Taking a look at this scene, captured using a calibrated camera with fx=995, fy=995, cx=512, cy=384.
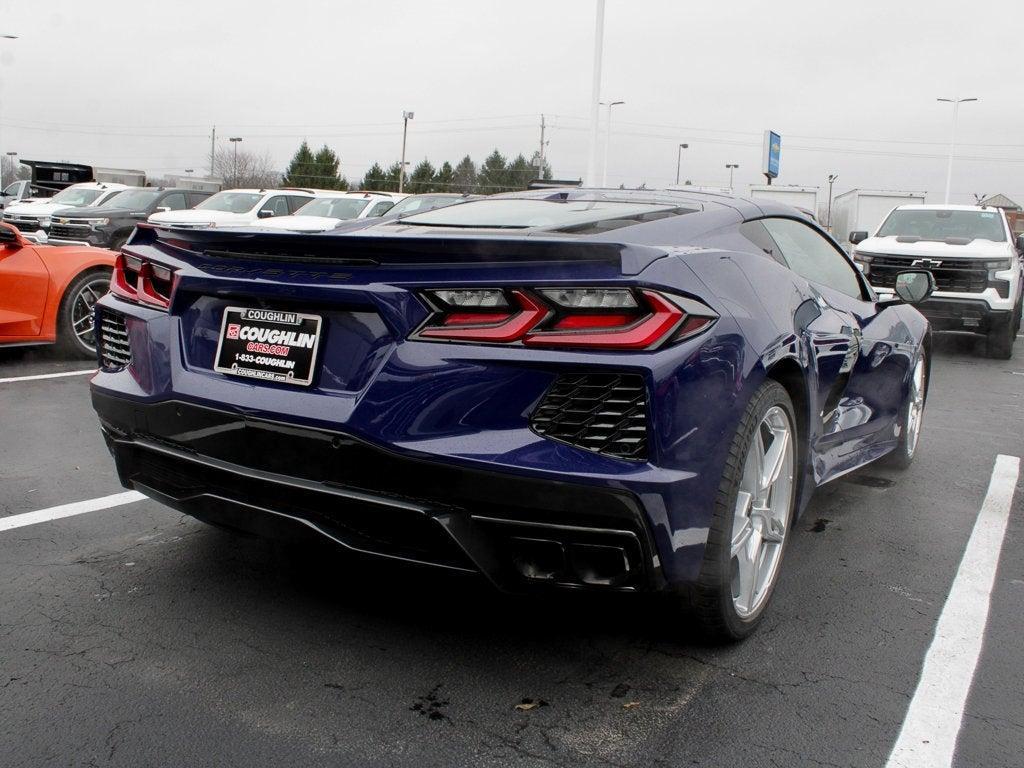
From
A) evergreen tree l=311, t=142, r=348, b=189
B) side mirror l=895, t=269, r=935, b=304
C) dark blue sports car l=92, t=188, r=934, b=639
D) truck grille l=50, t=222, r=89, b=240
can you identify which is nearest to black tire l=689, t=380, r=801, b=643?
dark blue sports car l=92, t=188, r=934, b=639

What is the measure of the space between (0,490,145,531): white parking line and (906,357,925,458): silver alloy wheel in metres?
3.83

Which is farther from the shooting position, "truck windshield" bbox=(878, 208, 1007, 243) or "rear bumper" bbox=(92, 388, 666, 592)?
"truck windshield" bbox=(878, 208, 1007, 243)

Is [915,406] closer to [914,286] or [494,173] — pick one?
[914,286]

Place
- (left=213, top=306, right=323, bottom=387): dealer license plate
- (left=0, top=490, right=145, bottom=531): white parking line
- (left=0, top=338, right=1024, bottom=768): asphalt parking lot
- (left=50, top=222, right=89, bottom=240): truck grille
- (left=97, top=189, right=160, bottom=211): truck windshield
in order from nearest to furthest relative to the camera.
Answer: (left=0, top=338, right=1024, bottom=768): asphalt parking lot
(left=213, top=306, right=323, bottom=387): dealer license plate
(left=0, top=490, right=145, bottom=531): white parking line
(left=50, top=222, right=89, bottom=240): truck grille
(left=97, top=189, right=160, bottom=211): truck windshield

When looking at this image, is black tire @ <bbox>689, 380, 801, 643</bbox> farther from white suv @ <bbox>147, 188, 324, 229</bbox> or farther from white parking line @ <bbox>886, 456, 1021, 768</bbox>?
white suv @ <bbox>147, 188, 324, 229</bbox>

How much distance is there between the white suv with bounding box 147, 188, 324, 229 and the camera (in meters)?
18.5

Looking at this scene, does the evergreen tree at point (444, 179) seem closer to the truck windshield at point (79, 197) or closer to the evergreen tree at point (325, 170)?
the evergreen tree at point (325, 170)

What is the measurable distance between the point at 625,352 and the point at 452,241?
1.74ft

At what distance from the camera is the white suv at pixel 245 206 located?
18469mm

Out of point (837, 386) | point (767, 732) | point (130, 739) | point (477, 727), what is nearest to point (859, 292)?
point (837, 386)

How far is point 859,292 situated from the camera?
4.53 meters

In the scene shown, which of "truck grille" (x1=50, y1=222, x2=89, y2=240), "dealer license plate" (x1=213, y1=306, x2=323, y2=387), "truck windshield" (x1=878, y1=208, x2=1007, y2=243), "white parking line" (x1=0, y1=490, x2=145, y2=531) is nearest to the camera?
"dealer license plate" (x1=213, y1=306, x2=323, y2=387)

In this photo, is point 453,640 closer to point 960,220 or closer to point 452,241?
point 452,241

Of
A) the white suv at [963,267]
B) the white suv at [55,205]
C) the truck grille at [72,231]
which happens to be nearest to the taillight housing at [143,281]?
the white suv at [963,267]
